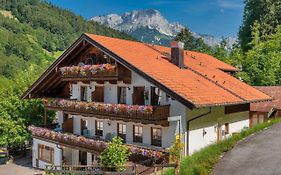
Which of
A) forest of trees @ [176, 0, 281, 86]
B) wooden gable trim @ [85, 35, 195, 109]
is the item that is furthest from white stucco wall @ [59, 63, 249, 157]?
forest of trees @ [176, 0, 281, 86]

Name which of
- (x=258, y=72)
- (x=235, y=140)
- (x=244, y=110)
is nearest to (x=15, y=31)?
(x=258, y=72)

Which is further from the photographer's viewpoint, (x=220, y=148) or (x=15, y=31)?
(x=15, y=31)

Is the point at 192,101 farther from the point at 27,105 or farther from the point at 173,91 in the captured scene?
the point at 27,105

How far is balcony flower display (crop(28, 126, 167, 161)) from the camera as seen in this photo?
20703mm

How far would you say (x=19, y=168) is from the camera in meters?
31.5

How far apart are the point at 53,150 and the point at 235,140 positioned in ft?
57.0

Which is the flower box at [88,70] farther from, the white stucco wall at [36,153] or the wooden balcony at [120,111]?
the white stucco wall at [36,153]

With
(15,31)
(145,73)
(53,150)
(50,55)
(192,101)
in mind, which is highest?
(15,31)

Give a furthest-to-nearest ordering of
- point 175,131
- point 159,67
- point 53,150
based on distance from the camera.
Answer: point 53,150 → point 159,67 → point 175,131

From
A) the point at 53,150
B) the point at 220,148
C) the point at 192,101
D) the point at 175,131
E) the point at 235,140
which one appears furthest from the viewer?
the point at 53,150

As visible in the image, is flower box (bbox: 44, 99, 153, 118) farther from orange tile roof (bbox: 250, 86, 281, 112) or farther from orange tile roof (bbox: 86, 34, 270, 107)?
orange tile roof (bbox: 250, 86, 281, 112)

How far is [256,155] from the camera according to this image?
14195 millimetres

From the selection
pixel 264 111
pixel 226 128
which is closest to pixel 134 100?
pixel 226 128

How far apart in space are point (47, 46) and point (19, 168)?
13474 centimetres
